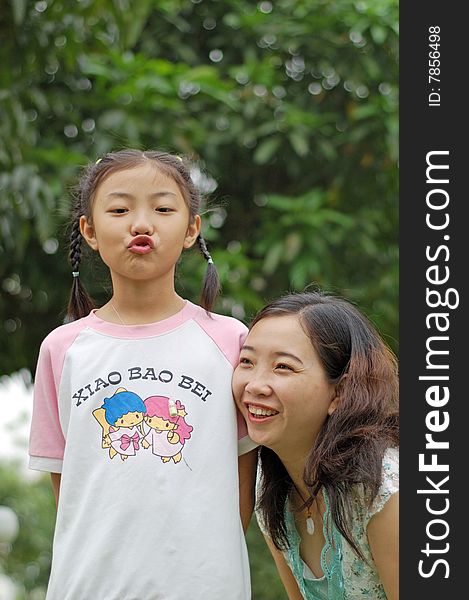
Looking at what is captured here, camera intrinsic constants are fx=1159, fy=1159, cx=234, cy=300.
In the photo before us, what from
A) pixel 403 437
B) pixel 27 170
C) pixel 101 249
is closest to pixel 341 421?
pixel 403 437

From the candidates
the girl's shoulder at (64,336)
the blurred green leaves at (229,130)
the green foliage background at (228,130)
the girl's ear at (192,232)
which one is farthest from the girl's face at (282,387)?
the blurred green leaves at (229,130)

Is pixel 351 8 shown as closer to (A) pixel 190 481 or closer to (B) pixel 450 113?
(B) pixel 450 113

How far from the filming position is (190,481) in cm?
249

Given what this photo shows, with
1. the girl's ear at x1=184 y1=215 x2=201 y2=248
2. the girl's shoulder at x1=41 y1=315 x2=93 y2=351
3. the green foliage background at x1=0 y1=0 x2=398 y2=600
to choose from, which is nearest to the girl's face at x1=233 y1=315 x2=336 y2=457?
the girl's ear at x1=184 y1=215 x2=201 y2=248

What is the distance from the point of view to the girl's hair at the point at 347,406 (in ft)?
8.65

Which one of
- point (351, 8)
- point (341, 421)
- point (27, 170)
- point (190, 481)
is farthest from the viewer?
point (351, 8)

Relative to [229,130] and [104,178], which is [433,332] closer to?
[104,178]

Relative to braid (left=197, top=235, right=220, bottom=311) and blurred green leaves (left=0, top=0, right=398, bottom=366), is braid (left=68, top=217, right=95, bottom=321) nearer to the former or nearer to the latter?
braid (left=197, top=235, right=220, bottom=311)

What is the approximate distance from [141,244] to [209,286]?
31 cm

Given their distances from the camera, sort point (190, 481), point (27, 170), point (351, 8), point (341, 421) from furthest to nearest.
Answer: point (351, 8), point (27, 170), point (341, 421), point (190, 481)

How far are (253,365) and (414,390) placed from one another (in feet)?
1.19

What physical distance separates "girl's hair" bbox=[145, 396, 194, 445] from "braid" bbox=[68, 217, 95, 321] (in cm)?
43

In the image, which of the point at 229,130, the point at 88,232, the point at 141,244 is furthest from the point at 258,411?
the point at 229,130

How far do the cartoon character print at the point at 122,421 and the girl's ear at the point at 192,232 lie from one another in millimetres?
389
